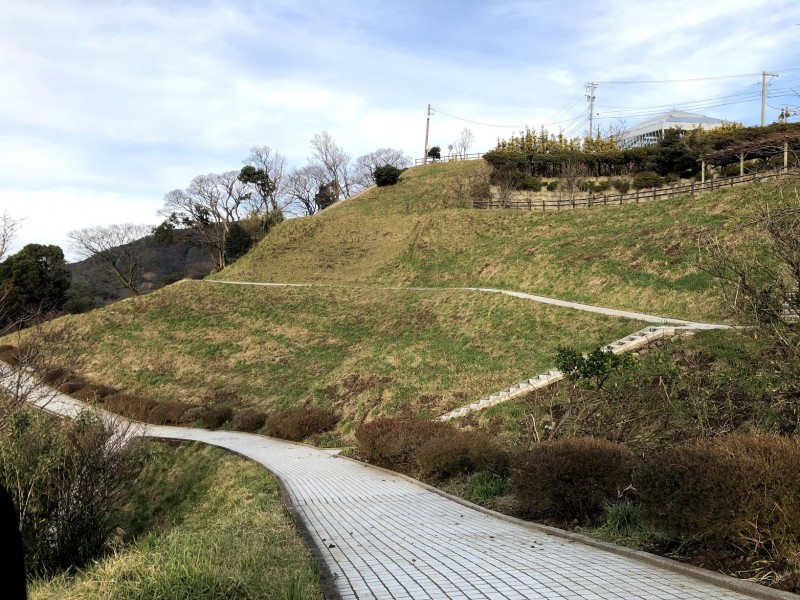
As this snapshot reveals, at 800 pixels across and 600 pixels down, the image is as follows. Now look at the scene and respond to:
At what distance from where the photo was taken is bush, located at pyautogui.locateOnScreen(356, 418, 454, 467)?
13133 millimetres

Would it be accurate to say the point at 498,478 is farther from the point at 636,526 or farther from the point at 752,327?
the point at 752,327

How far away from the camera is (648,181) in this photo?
44000mm

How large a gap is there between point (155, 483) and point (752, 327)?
15.8 m

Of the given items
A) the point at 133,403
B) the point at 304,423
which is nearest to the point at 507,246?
the point at 304,423

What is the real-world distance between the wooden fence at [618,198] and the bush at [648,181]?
3.34ft

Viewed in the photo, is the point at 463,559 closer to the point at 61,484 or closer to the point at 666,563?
the point at 666,563

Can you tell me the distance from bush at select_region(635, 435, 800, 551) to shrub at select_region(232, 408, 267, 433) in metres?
20.0

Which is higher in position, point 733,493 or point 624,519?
point 733,493

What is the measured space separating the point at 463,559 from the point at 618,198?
37.2 m

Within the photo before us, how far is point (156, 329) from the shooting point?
1454 inches

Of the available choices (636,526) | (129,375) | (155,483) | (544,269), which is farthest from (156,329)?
(636,526)

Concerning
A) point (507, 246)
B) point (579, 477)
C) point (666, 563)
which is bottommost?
point (666, 563)

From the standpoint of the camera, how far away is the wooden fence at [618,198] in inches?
1192

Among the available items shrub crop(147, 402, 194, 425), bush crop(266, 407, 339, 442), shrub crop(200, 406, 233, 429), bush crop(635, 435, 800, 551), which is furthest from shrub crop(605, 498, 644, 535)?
shrub crop(147, 402, 194, 425)
